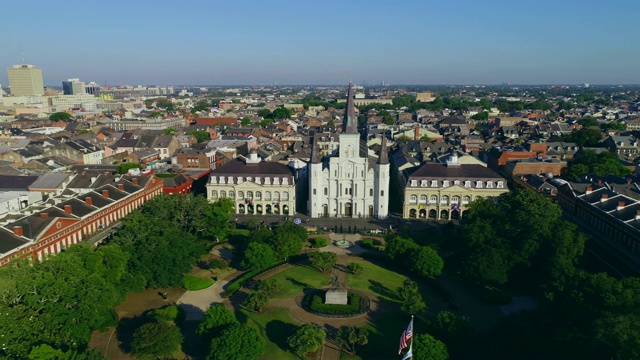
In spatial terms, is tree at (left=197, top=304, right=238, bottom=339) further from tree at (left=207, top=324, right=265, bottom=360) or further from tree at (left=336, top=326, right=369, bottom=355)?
tree at (left=336, top=326, right=369, bottom=355)

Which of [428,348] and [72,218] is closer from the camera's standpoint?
[428,348]

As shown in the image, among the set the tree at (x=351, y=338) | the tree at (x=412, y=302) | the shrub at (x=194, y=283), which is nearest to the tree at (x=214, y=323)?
the tree at (x=351, y=338)

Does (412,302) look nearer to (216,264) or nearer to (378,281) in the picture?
(378,281)

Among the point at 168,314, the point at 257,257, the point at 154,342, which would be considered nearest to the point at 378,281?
the point at 257,257

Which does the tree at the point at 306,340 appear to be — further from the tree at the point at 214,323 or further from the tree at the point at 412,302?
the tree at the point at 412,302

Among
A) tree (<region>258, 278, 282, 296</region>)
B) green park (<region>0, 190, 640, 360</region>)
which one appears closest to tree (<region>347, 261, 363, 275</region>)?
green park (<region>0, 190, 640, 360</region>)

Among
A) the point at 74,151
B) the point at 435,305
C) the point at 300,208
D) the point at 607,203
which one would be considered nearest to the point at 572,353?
the point at 435,305
